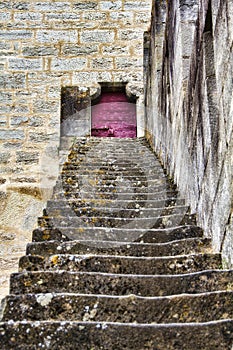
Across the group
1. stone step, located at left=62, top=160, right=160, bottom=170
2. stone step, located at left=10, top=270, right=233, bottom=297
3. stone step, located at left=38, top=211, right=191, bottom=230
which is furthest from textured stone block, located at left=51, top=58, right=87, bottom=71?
stone step, located at left=10, top=270, right=233, bottom=297

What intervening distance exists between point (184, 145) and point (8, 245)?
3.31 meters

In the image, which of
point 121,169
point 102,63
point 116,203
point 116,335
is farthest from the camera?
point 102,63

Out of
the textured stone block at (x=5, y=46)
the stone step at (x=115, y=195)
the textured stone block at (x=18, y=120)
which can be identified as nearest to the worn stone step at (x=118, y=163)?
the stone step at (x=115, y=195)

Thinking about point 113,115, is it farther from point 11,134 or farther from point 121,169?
point 121,169

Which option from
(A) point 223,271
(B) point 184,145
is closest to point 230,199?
(A) point 223,271

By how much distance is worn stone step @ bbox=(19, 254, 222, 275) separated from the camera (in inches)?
85.4

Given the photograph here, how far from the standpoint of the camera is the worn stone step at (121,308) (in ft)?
5.80

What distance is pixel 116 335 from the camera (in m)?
1.63

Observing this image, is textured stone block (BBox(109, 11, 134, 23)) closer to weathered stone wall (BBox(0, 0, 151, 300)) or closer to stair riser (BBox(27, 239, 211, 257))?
weathered stone wall (BBox(0, 0, 151, 300))

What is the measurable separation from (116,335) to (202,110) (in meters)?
1.23

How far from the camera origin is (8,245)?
6.12m

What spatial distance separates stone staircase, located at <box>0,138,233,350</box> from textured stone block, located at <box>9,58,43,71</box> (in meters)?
3.92

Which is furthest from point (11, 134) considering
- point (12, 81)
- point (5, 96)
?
point (12, 81)

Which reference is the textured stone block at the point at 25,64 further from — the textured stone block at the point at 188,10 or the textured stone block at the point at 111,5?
the textured stone block at the point at 188,10
